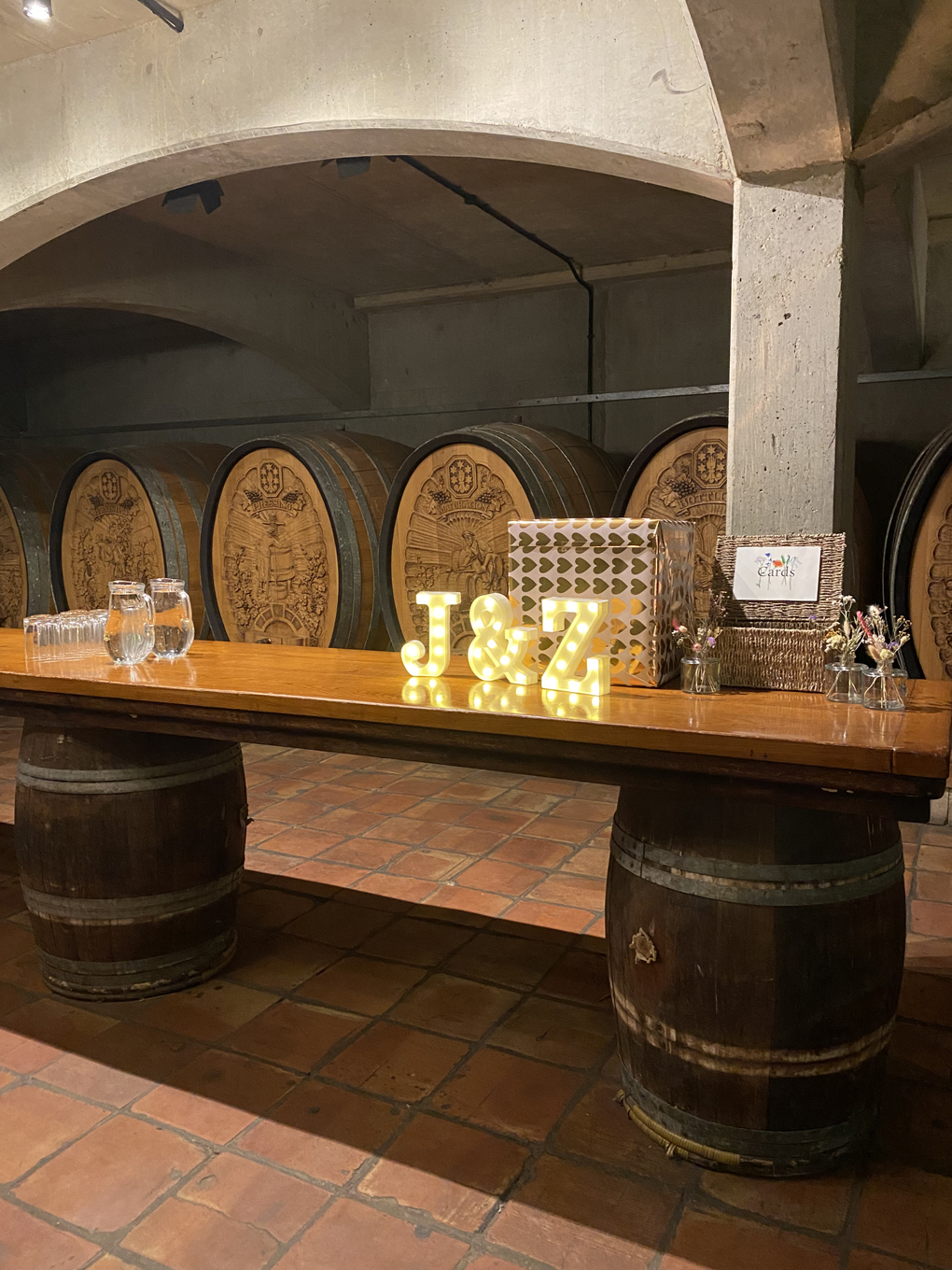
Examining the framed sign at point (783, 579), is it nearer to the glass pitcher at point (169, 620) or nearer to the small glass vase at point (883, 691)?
the small glass vase at point (883, 691)

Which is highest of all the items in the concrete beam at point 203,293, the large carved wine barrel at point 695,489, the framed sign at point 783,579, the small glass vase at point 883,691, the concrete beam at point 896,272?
the concrete beam at point 203,293

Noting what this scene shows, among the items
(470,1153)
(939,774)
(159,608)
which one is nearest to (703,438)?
(159,608)

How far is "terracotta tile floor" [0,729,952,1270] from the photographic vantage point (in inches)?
56.9

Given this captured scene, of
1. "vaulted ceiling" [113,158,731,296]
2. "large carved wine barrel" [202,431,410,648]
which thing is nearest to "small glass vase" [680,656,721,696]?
"large carved wine barrel" [202,431,410,648]

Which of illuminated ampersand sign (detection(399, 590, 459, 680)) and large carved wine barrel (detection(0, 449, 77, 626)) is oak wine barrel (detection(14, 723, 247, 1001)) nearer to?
illuminated ampersand sign (detection(399, 590, 459, 680))

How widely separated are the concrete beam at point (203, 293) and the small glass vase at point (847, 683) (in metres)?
4.59

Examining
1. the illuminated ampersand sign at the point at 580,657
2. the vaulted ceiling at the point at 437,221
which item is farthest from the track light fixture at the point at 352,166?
the illuminated ampersand sign at the point at 580,657

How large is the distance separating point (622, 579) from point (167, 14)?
2498 millimetres

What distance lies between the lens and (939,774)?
1.23m

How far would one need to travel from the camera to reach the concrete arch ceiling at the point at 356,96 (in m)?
2.36

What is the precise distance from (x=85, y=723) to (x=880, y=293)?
396 cm

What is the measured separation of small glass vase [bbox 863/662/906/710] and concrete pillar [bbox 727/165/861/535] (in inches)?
32.2

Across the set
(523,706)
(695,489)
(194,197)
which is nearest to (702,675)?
(523,706)

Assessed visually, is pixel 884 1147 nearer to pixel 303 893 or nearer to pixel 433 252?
pixel 303 893
